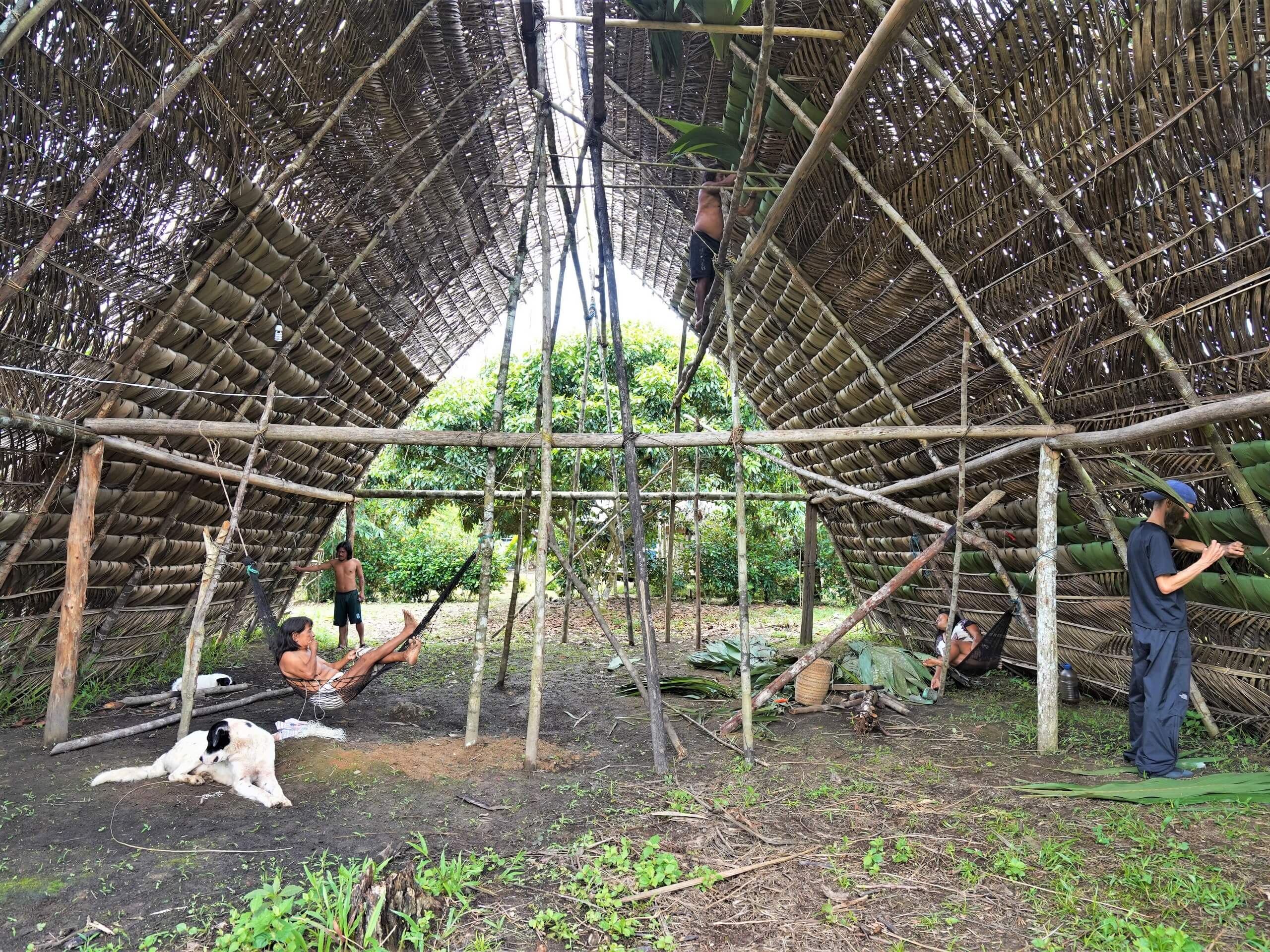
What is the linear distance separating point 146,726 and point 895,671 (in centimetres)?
513

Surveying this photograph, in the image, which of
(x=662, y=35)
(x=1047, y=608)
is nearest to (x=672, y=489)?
(x=1047, y=608)

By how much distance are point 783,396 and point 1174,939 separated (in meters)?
5.36

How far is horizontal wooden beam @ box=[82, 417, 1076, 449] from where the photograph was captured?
13.3 feet

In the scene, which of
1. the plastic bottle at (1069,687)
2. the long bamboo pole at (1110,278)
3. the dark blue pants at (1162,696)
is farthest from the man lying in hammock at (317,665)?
the plastic bottle at (1069,687)

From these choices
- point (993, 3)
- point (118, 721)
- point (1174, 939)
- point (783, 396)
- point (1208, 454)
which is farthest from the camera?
point (783, 396)

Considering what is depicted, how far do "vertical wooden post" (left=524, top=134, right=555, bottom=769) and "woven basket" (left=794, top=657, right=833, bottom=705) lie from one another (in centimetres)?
210

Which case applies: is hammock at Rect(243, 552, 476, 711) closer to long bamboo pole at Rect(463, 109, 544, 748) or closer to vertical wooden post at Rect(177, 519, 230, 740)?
vertical wooden post at Rect(177, 519, 230, 740)

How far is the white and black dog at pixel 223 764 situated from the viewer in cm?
342

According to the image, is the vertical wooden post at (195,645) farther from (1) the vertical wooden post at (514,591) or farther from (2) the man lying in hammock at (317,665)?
(1) the vertical wooden post at (514,591)

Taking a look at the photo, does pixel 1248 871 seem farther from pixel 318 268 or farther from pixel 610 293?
pixel 318 268

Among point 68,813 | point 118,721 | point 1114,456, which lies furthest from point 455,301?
point 1114,456

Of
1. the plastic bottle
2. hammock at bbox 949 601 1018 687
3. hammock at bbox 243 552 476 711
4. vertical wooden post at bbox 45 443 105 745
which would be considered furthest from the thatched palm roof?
hammock at bbox 243 552 476 711

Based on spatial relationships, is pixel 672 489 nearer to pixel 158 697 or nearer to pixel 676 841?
pixel 158 697

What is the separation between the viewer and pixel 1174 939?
202 cm
